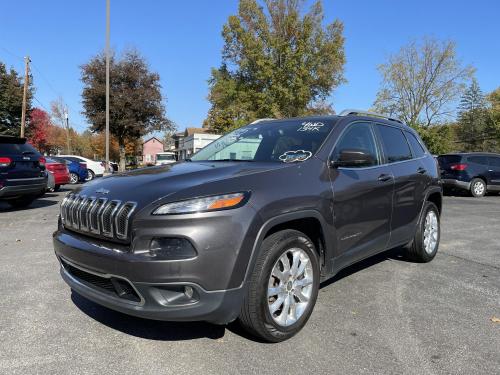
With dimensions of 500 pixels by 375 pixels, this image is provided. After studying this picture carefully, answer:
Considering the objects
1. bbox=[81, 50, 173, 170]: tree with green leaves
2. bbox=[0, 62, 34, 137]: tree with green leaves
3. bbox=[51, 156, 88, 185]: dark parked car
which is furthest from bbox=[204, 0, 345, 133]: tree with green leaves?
bbox=[0, 62, 34, 137]: tree with green leaves

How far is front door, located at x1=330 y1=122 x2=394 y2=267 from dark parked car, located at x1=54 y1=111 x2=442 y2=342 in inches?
0.6

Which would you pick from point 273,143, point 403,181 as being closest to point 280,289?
point 273,143

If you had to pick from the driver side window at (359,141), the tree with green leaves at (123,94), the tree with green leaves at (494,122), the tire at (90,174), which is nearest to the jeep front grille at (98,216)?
the driver side window at (359,141)

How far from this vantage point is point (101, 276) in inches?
117

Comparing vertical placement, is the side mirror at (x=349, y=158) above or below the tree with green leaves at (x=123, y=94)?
below

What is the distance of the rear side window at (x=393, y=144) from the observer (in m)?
4.75

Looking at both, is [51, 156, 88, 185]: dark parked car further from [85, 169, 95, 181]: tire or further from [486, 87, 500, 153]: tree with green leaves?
[486, 87, 500, 153]: tree with green leaves

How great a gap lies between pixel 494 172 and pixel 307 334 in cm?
1507

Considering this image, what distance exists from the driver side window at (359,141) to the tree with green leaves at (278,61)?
77.8 feet

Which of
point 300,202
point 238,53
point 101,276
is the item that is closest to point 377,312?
point 300,202

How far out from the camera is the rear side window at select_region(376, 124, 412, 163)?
4.75 m

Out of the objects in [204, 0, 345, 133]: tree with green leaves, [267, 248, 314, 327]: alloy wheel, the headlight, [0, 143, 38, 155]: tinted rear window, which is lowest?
[267, 248, 314, 327]: alloy wheel

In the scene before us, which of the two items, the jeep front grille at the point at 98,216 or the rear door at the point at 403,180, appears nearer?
the jeep front grille at the point at 98,216

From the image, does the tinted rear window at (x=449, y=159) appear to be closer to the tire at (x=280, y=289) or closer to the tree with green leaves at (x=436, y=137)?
the tire at (x=280, y=289)
